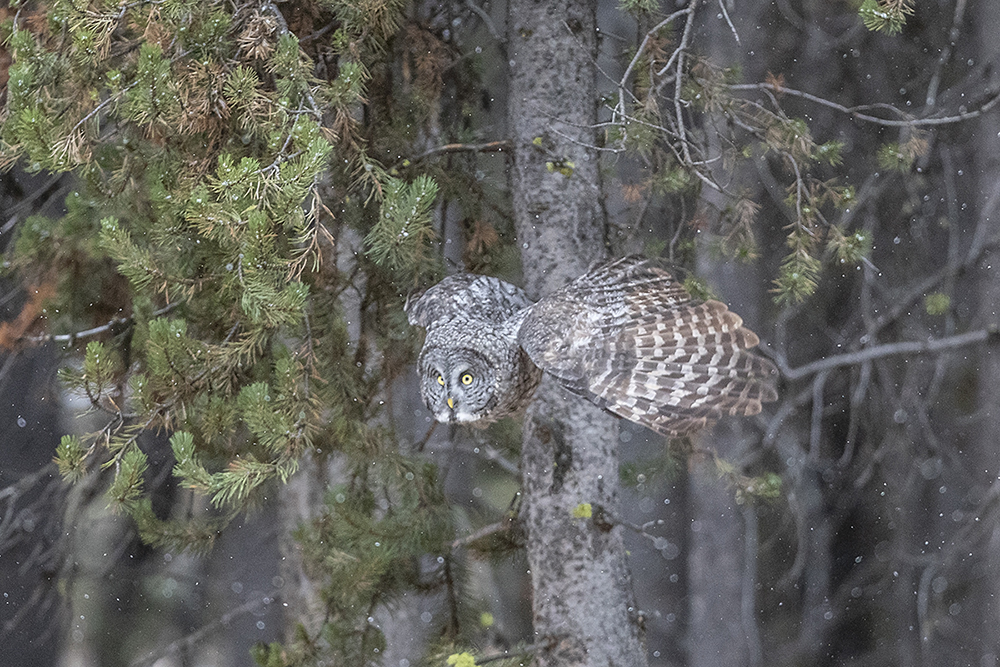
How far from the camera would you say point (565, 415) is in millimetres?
674

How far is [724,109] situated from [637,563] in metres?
0.42

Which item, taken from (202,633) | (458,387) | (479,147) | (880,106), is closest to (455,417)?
(458,387)

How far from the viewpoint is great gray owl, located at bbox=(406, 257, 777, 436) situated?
0.64 m

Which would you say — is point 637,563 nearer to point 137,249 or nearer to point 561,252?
point 561,252

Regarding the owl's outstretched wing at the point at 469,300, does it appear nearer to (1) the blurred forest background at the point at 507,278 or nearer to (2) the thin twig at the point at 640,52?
(1) the blurred forest background at the point at 507,278

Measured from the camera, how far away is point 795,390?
2.36 feet

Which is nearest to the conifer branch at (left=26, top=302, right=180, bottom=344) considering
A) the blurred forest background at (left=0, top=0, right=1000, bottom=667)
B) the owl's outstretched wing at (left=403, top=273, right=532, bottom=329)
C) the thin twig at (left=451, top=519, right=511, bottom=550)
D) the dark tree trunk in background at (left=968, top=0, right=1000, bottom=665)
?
the blurred forest background at (left=0, top=0, right=1000, bottom=667)

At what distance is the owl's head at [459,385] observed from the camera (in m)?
0.67

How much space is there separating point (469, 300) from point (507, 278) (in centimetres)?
4

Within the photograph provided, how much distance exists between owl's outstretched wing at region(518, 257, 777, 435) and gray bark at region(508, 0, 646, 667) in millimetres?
32

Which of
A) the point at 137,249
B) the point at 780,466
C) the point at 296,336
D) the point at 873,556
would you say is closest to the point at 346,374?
the point at 296,336

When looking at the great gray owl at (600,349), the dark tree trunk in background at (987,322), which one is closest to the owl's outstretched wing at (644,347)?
the great gray owl at (600,349)

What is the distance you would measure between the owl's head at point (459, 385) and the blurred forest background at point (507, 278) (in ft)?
0.09

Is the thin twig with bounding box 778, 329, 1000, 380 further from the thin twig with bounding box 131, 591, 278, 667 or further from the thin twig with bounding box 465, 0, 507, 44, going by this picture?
the thin twig with bounding box 131, 591, 278, 667
